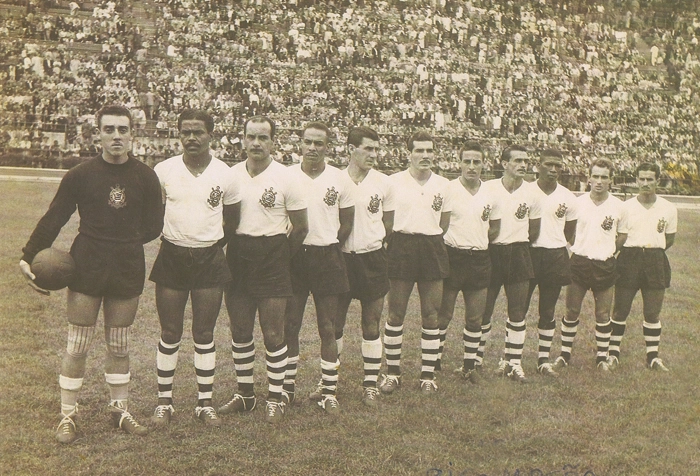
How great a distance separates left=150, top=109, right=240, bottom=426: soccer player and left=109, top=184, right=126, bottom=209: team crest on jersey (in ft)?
1.29

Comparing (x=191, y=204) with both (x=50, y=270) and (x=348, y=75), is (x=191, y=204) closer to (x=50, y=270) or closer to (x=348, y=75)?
(x=50, y=270)

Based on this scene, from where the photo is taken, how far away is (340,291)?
16.7ft

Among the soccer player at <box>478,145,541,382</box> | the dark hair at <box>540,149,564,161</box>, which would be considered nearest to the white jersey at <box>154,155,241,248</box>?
the soccer player at <box>478,145,541,382</box>

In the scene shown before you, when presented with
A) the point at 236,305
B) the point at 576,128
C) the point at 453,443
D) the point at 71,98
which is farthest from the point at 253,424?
the point at 71,98

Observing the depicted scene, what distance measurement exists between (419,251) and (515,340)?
1.45m

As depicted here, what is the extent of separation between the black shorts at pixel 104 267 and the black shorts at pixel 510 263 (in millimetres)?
Result: 3370

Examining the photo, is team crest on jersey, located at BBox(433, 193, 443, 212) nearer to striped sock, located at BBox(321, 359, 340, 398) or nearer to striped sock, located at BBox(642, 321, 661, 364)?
striped sock, located at BBox(321, 359, 340, 398)

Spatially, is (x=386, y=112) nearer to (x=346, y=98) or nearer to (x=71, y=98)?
(x=346, y=98)

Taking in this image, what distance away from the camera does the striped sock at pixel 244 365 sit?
16.7 feet

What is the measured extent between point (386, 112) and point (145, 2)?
846 cm

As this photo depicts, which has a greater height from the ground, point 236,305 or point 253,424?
point 236,305

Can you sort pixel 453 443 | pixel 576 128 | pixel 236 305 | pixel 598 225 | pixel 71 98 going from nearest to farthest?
pixel 453 443 < pixel 236 305 < pixel 598 225 < pixel 576 128 < pixel 71 98

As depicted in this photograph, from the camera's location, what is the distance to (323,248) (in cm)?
514

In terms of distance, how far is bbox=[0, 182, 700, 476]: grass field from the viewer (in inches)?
163
